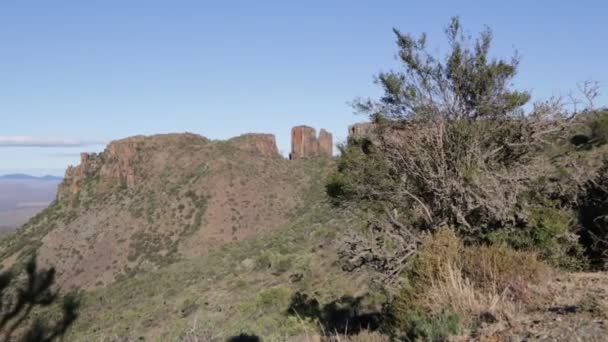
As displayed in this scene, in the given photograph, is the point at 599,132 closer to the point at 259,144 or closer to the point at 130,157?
the point at 259,144

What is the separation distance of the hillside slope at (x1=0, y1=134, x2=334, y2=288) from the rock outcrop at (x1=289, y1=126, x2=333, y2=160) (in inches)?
421

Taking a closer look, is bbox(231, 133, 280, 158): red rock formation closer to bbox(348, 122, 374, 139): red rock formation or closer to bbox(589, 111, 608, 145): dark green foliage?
bbox(589, 111, 608, 145): dark green foliage

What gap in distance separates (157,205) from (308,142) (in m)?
39.8

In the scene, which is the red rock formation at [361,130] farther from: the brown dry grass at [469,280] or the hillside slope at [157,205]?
the hillside slope at [157,205]

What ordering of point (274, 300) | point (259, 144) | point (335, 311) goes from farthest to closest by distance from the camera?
point (259, 144), point (274, 300), point (335, 311)

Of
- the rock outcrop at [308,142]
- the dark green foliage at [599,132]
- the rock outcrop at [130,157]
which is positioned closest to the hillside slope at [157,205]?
the rock outcrop at [130,157]

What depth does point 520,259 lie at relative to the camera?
25.1 ft

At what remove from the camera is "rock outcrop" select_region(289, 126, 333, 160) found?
101312 mm

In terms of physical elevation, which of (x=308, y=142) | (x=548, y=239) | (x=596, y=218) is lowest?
(x=548, y=239)

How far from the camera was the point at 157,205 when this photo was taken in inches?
2808

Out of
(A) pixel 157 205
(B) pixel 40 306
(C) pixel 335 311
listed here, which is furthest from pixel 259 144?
(C) pixel 335 311

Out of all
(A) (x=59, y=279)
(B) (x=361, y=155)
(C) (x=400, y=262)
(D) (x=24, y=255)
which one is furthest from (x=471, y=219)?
(D) (x=24, y=255)

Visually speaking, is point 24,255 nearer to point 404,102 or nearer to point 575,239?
point 404,102

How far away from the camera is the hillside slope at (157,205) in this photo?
62.4m
